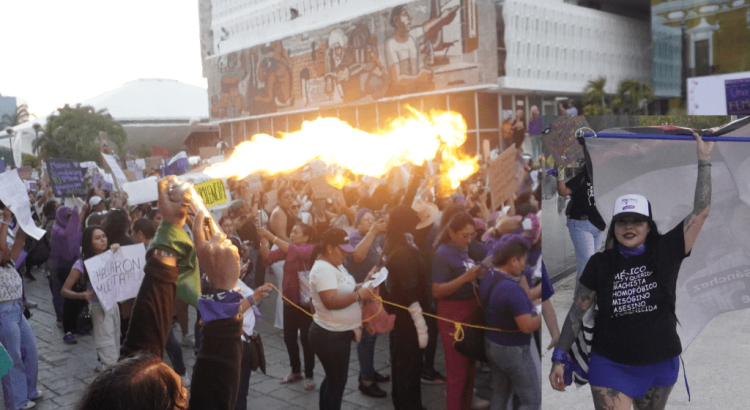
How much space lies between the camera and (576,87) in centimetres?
2569

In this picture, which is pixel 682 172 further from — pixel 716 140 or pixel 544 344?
pixel 544 344

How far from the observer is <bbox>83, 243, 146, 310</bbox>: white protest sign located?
18.2ft

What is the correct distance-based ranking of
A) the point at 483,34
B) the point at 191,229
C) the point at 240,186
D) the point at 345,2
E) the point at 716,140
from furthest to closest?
1. the point at 345,2
2. the point at 483,34
3. the point at 240,186
4. the point at 191,229
5. the point at 716,140

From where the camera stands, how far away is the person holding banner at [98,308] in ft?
18.5

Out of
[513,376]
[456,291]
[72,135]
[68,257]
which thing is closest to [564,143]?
[456,291]

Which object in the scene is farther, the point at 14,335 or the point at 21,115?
the point at 21,115

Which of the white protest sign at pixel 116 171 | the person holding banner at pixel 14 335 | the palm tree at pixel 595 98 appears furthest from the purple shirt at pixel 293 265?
the palm tree at pixel 595 98

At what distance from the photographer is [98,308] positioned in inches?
222

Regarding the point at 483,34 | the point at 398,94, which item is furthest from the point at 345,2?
the point at 483,34

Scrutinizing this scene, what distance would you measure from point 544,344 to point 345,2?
30954 millimetres

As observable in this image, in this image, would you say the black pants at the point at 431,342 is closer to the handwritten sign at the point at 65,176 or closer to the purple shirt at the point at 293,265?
the purple shirt at the point at 293,265

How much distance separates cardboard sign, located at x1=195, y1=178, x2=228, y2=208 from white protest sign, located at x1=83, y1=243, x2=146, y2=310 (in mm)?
1500

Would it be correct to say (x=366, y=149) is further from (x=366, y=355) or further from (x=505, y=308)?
(x=505, y=308)

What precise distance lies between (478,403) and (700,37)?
20122 mm
